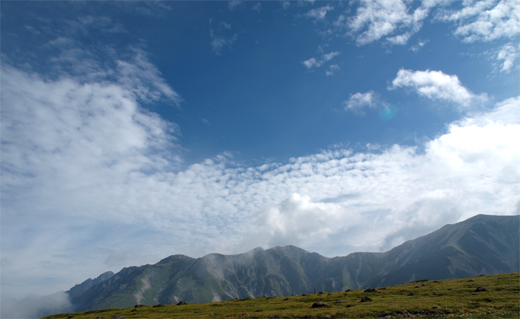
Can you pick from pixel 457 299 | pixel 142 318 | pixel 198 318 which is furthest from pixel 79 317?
pixel 457 299

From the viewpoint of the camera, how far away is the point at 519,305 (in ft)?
136

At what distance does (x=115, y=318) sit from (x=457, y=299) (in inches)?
2979

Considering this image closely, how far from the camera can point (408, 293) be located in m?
67.0

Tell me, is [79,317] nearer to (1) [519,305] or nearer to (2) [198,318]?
(2) [198,318]

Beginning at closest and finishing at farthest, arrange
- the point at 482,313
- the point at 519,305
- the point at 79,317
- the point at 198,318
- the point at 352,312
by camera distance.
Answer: the point at 482,313 → the point at 519,305 → the point at 352,312 → the point at 198,318 → the point at 79,317

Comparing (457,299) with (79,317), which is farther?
(79,317)

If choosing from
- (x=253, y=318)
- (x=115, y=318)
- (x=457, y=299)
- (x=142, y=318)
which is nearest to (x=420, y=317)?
(x=457, y=299)

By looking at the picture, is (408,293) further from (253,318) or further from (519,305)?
(253,318)

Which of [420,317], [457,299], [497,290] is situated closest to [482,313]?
[420,317]

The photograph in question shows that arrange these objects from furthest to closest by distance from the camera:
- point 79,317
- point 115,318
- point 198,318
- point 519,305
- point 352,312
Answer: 1. point 79,317
2. point 115,318
3. point 198,318
4. point 352,312
5. point 519,305

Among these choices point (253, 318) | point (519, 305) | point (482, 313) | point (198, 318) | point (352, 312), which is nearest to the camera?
point (482, 313)

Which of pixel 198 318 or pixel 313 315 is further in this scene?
pixel 198 318

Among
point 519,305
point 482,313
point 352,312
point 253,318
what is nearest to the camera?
point 482,313

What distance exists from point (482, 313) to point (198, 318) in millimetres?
50342
